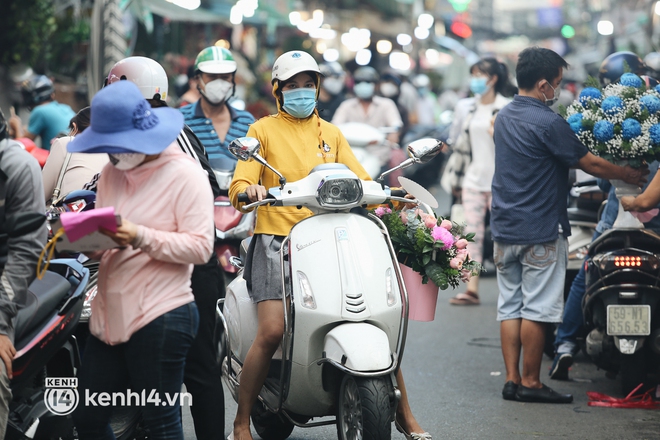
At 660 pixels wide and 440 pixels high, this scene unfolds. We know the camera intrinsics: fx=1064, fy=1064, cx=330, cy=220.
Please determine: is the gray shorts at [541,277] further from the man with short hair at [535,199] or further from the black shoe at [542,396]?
the black shoe at [542,396]

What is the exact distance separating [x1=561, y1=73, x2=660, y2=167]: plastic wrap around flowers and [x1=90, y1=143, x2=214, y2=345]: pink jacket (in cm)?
337

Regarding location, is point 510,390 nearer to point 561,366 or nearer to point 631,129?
point 561,366

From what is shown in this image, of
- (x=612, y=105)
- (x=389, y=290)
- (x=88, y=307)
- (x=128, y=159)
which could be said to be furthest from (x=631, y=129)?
(x=128, y=159)

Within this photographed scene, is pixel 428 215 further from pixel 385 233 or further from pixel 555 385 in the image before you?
pixel 555 385

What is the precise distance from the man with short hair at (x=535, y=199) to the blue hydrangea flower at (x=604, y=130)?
150 millimetres

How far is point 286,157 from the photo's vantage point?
17.8ft

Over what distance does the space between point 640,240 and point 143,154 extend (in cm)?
378

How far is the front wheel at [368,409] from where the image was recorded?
454 centimetres

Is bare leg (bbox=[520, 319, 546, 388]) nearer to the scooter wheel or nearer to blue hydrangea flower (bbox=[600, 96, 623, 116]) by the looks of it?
blue hydrangea flower (bbox=[600, 96, 623, 116])

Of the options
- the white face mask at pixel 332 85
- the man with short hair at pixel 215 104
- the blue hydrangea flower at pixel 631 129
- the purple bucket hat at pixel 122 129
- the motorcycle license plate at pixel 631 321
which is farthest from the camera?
the white face mask at pixel 332 85

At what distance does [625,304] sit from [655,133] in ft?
3.49

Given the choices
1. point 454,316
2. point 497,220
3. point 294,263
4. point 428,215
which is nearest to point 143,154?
point 294,263

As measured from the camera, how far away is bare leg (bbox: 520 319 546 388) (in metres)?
6.69

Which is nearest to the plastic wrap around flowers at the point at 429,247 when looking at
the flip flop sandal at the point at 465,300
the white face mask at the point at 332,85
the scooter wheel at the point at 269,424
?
the scooter wheel at the point at 269,424
